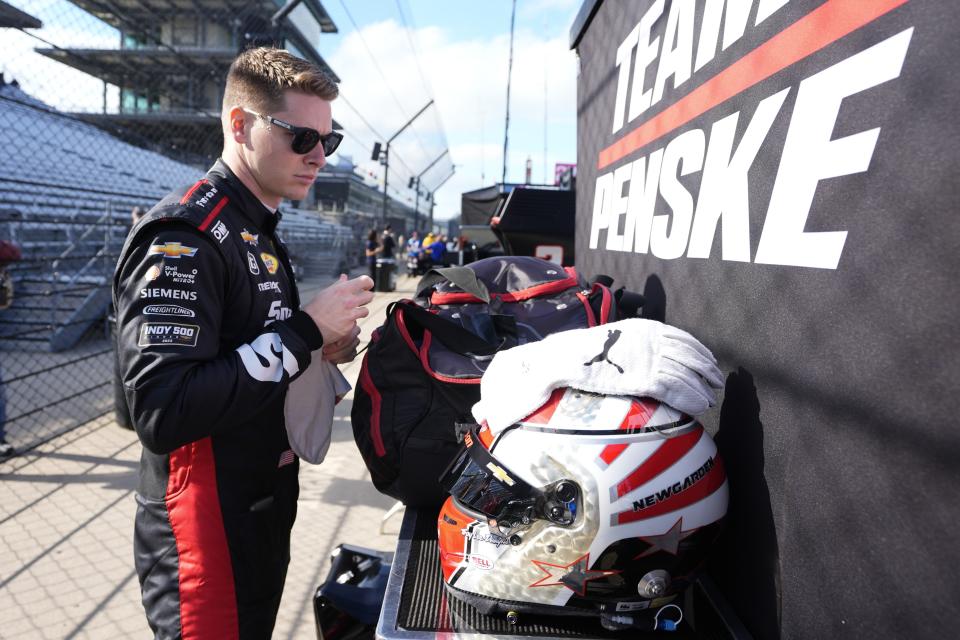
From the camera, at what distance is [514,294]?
70.1 inches

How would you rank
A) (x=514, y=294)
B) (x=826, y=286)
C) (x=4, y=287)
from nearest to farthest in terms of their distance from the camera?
(x=826, y=286), (x=514, y=294), (x=4, y=287)

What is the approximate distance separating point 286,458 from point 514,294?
2.56ft

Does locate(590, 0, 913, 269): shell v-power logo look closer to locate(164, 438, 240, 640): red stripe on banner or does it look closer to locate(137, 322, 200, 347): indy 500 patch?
locate(137, 322, 200, 347): indy 500 patch

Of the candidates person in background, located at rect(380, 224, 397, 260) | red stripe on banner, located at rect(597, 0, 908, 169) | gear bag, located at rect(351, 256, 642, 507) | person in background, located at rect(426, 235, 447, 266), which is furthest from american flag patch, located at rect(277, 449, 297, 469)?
person in background, located at rect(426, 235, 447, 266)

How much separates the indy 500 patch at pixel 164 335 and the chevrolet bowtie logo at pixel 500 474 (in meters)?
0.64

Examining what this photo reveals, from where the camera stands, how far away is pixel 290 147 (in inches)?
56.3

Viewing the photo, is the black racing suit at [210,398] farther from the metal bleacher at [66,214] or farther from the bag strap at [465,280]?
the metal bleacher at [66,214]

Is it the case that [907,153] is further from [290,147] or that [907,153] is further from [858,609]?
[290,147]

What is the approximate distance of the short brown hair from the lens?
141 cm

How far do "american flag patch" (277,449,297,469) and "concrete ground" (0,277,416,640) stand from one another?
1119 millimetres

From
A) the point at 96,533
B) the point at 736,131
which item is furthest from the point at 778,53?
the point at 96,533

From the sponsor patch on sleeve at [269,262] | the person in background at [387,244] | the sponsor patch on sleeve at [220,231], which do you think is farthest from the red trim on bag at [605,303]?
the person in background at [387,244]

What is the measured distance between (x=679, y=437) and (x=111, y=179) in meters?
14.9

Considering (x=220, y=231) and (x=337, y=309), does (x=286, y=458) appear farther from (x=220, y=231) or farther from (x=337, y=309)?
(x=220, y=231)
